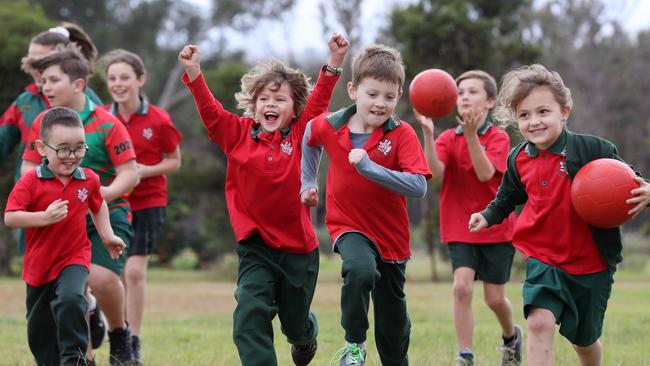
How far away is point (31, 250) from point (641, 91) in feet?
173

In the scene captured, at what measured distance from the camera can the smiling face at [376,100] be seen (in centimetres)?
590

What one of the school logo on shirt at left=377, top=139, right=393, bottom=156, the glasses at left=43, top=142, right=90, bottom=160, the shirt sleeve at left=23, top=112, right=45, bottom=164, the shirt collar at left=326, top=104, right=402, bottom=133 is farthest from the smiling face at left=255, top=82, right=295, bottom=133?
the shirt sleeve at left=23, top=112, right=45, bottom=164

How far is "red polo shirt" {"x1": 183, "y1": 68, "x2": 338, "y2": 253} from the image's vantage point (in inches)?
236

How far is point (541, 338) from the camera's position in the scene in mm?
5363

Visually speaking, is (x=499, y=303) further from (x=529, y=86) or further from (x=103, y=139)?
(x=103, y=139)

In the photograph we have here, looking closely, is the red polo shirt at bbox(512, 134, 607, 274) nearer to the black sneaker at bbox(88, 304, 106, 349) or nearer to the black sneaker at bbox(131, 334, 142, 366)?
the black sneaker at bbox(131, 334, 142, 366)

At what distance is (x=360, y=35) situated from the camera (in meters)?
32.8

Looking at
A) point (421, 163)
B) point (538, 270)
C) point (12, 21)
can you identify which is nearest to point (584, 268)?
point (538, 270)

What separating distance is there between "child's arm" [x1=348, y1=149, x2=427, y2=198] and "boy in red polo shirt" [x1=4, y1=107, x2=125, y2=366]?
81.3 inches

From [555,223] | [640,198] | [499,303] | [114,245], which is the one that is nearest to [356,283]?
[555,223]

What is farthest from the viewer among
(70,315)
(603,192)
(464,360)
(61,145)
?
(464,360)

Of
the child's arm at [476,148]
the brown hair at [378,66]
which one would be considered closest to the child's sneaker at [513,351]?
the child's arm at [476,148]

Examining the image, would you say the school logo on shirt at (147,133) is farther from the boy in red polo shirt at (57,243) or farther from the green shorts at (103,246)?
the boy in red polo shirt at (57,243)

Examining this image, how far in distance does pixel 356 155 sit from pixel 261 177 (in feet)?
2.65
